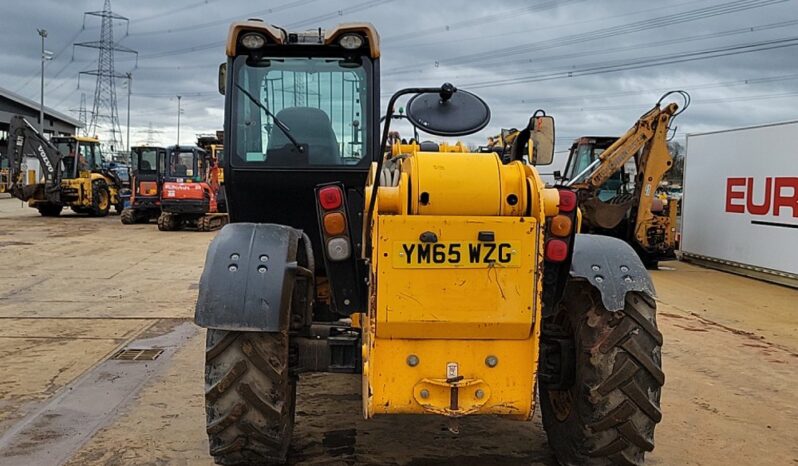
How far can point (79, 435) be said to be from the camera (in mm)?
4836

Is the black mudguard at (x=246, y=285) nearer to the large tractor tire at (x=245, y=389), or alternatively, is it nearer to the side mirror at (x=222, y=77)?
the large tractor tire at (x=245, y=389)

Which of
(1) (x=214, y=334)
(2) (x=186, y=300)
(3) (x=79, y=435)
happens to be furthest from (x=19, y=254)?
(1) (x=214, y=334)

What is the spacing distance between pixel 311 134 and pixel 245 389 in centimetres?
200

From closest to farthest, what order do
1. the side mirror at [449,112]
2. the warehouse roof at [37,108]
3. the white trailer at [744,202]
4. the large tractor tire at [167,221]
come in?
the side mirror at [449,112], the white trailer at [744,202], the large tractor tire at [167,221], the warehouse roof at [37,108]

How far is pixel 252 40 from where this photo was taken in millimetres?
4930

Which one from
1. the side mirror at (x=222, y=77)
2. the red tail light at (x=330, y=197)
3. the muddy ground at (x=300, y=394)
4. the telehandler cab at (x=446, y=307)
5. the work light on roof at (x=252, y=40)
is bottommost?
the muddy ground at (x=300, y=394)

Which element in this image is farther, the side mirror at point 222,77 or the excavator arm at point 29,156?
the excavator arm at point 29,156

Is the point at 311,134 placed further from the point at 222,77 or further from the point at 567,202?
the point at 567,202

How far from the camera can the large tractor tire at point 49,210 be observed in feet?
88.3

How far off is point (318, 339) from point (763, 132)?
40.1ft

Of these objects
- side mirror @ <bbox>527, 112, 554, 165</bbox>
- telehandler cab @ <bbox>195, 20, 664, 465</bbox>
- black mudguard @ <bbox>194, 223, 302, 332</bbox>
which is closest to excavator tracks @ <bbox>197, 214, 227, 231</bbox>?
telehandler cab @ <bbox>195, 20, 664, 465</bbox>

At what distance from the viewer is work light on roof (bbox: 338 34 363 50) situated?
5.04 metres

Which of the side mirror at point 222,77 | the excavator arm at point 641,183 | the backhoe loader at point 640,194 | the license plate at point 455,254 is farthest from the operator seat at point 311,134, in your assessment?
the excavator arm at point 641,183

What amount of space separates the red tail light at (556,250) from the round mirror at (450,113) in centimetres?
64
